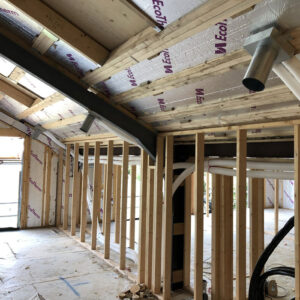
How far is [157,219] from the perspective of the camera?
3453 millimetres

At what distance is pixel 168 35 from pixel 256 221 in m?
2.40

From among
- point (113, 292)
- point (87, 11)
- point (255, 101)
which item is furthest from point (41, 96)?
point (255, 101)

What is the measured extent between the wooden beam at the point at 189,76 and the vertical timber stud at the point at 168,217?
2.66ft

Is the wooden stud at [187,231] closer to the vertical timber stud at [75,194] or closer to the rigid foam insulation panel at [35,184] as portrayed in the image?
the vertical timber stud at [75,194]

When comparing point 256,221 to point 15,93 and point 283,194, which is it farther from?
point 283,194

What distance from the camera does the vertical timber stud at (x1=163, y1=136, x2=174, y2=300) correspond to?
10.8 feet

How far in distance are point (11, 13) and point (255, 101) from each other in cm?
193

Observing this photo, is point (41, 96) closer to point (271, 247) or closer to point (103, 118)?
point (103, 118)

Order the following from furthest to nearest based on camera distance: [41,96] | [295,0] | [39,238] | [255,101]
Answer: [39,238] → [41,96] → [255,101] → [295,0]

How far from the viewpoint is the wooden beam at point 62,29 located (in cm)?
197

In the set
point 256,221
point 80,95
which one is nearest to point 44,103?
point 80,95

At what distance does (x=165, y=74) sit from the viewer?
217 cm

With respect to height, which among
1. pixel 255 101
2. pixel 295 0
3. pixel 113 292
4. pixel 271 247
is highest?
pixel 295 0

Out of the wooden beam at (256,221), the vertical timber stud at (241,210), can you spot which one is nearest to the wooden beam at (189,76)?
the vertical timber stud at (241,210)
